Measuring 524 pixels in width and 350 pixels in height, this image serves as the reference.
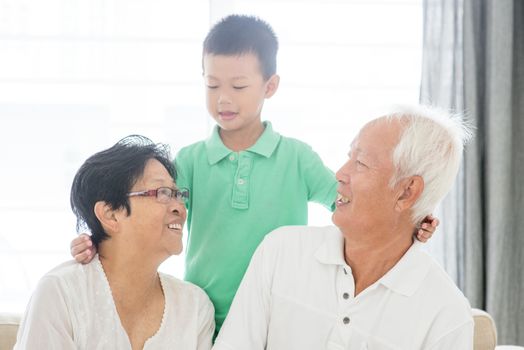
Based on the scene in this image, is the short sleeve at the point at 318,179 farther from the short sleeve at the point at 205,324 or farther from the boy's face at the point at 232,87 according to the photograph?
the short sleeve at the point at 205,324

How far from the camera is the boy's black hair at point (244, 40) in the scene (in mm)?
2213

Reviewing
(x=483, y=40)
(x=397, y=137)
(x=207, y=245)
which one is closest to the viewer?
(x=397, y=137)

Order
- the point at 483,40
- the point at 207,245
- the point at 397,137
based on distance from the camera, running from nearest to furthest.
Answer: the point at 397,137 < the point at 207,245 < the point at 483,40

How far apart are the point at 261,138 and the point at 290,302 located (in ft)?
1.86

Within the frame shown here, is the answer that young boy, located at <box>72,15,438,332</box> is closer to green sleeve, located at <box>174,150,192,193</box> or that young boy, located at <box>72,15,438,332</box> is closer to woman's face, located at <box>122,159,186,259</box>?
green sleeve, located at <box>174,150,192,193</box>

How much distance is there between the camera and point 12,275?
3766 mm

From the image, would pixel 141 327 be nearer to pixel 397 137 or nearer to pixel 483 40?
pixel 397 137

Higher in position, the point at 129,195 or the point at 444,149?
the point at 444,149

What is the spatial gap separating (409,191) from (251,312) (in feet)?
1.83

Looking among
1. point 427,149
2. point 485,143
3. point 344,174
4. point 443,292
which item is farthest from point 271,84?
point 485,143

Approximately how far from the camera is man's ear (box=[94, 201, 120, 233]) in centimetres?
200

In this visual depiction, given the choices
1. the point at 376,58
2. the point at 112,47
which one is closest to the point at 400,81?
the point at 376,58

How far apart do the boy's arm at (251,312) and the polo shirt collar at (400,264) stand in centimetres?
17

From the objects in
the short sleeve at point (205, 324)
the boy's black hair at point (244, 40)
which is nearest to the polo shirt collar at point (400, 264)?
the short sleeve at point (205, 324)
